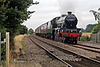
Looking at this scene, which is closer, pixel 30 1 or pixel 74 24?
pixel 30 1

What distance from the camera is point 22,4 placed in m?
9.65

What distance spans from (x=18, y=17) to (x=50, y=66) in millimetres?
4175

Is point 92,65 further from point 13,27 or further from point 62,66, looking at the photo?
point 13,27

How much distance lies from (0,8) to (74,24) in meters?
12.0

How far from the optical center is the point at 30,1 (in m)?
10.8

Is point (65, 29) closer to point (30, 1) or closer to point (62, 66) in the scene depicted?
point (30, 1)

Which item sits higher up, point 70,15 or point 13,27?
point 70,15

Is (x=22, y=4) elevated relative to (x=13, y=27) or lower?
elevated

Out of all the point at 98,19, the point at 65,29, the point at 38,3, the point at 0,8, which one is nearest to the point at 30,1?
the point at 38,3

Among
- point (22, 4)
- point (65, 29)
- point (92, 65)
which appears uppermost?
point (22, 4)

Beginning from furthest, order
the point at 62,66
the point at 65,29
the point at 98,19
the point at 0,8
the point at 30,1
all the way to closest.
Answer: the point at 98,19 → the point at 65,29 → the point at 30,1 → the point at 0,8 → the point at 62,66

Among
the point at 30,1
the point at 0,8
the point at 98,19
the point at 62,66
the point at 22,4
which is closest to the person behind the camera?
the point at 62,66

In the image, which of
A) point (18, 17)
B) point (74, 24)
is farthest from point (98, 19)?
point (18, 17)

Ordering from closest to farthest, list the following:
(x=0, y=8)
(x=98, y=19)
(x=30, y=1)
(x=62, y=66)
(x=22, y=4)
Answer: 1. (x=62, y=66)
2. (x=0, y=8)
3. (x=22, y=4)
4. (x=30, y=1)
5. (x=98, y=19)
